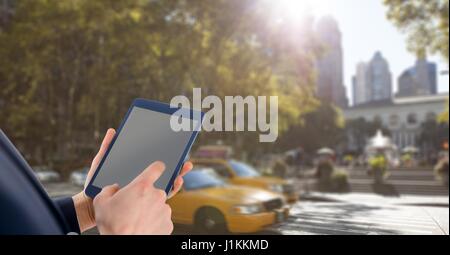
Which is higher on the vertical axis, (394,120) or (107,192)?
(394,120)

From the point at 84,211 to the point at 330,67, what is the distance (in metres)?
32.2

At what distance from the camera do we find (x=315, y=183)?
18.1 m

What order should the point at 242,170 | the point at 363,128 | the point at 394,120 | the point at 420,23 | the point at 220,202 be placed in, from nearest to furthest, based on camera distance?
the point at 220,202
the point at 242,170
the point at 420,23
the point at 363,128
the point at 394,120

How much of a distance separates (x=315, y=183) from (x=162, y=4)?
331 inches

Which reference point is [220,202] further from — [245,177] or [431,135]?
[431,135]

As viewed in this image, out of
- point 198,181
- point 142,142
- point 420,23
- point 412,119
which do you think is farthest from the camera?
point 412,119

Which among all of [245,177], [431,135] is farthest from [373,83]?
[245,177]

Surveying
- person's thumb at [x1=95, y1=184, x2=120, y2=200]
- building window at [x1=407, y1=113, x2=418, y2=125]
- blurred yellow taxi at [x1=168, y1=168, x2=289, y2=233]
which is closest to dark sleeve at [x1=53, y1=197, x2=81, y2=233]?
person's thumb at [x1=95, y1=184, x2=120, y2=200]

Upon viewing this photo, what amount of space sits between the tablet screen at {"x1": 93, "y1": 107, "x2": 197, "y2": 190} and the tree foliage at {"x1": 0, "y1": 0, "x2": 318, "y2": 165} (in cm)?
1230

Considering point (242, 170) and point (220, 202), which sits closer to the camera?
point (220, 202)

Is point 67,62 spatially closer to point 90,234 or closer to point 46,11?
point 46,11

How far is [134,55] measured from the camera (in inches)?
642

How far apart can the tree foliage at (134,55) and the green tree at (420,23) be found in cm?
433

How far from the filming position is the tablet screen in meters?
0.91
